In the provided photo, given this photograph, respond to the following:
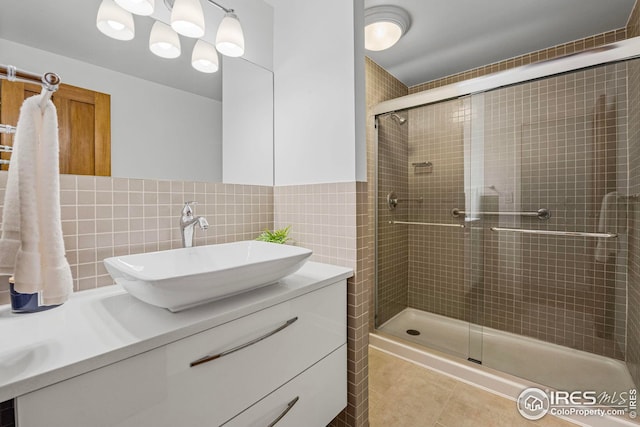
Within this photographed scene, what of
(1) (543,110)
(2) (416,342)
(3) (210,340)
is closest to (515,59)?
(1) (543,110)

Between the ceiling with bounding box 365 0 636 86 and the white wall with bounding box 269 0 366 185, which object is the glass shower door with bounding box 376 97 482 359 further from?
the white wall with bounding box 269 0 366 185

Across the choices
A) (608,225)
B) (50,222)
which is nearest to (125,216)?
(50,222)

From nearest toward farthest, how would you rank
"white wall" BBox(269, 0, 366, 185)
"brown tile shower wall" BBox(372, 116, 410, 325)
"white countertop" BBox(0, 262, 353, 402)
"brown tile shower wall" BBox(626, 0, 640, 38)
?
"white countertop" BBox(0, 262, 353, 402), "white wall" BBox(269, 0, 366, 185), "brown tile shower wall" BBox(626, 0, 640, 38), "brown tile shower wall" BBox(372, 116, 410, 325)

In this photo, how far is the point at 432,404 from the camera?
58.3 inches

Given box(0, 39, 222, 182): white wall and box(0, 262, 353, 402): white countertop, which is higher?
box(0, 39, 222, 182): white wall

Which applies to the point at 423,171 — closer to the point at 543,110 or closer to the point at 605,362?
the point at 543,110

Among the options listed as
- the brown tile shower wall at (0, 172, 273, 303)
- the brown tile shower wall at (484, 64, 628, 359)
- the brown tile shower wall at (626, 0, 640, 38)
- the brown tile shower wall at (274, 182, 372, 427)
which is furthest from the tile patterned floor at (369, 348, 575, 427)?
the brown tile shower wall at (626, 0, 640, 38)

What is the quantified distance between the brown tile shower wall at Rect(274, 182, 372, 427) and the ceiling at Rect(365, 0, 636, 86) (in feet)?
4.26

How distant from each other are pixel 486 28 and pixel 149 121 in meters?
2.23

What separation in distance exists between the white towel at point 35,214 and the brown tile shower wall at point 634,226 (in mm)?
2399

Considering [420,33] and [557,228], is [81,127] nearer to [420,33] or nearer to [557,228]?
[420,33]

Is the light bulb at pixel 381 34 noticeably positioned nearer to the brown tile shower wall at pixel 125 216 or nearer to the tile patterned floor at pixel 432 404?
the brown tile shower wall at pixel 125 216

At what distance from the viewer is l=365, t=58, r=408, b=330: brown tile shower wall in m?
2.18

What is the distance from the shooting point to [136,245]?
105 centimetres
